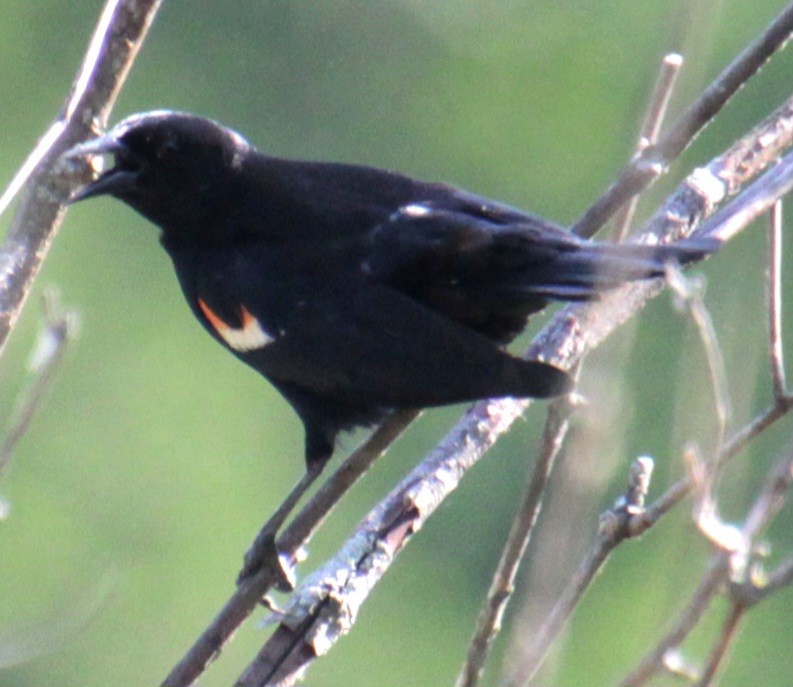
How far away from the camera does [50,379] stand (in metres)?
1.36

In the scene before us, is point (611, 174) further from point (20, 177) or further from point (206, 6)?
point (20, 177)

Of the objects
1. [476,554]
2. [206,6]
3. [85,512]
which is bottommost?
[85,512]

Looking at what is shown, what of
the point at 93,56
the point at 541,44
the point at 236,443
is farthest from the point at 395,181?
the point at 541,44

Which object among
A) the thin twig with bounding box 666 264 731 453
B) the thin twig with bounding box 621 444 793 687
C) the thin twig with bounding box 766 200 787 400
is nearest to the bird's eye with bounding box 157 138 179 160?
the thin twig with bounding box 766 200 787 400

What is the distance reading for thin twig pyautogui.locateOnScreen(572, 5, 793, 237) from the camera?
1.81 m

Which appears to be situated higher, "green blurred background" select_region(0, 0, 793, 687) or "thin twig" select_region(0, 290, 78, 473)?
"thin twig" select_region(0, 290, 78, 473)

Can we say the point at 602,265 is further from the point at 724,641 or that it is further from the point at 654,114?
the point at 724,641

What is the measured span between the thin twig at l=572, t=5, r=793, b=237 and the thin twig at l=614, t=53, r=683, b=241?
3 centimetres

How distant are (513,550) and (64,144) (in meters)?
0.74

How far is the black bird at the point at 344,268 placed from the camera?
204 cm

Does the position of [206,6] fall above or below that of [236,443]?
above

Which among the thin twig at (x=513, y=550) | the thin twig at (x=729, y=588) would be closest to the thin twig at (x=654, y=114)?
the thin twig at (x=513, y=550)

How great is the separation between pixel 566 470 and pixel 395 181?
120 cm

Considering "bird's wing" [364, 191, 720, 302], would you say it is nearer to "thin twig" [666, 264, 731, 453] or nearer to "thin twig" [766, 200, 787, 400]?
"thin twig" [766, 200, 787, 400]
